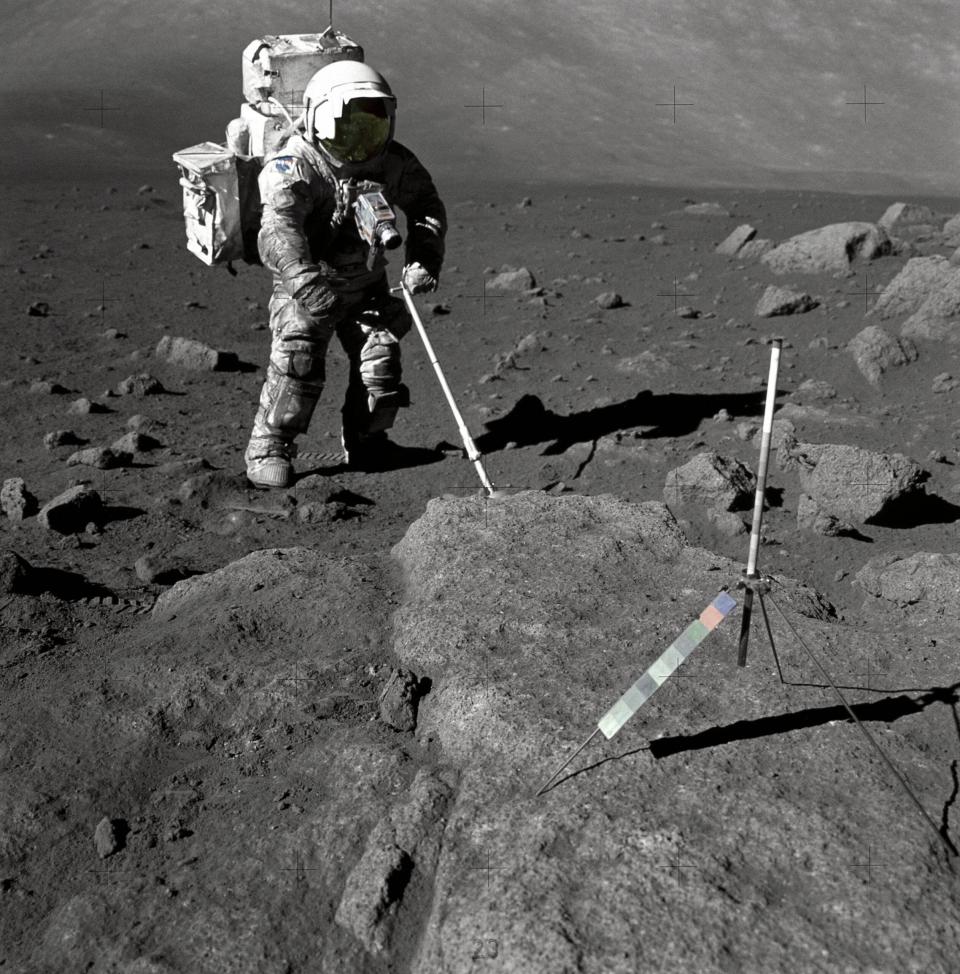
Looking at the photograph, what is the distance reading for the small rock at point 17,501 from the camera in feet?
18.0

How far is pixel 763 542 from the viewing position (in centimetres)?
492

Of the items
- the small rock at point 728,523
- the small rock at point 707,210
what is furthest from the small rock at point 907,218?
the small rock at point 728,523

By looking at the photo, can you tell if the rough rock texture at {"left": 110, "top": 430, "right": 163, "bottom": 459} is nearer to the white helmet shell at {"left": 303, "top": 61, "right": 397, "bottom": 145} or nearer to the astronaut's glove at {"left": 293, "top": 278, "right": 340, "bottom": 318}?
the astronaut's glove at {"left": 293, "top": 278, "right": 340, "bottom": 318}

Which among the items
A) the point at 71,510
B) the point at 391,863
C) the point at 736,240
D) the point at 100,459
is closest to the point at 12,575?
the point at 71,510

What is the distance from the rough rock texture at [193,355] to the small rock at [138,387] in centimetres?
44

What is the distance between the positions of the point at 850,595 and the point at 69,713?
105 inches

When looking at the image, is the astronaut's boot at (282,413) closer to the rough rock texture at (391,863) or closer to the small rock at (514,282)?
the rough rock texture at (391,863)

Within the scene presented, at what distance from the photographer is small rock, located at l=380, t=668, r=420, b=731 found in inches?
134

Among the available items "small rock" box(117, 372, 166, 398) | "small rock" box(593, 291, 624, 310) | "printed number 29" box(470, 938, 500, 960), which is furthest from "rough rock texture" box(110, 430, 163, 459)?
"printed number 29" box(470, 938, 500, 960)

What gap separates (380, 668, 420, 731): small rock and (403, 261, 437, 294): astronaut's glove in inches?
111

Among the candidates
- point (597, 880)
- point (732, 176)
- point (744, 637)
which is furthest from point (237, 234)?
point (732, 176)

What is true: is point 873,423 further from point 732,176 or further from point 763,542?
point 732,176

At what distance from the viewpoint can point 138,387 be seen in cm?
744

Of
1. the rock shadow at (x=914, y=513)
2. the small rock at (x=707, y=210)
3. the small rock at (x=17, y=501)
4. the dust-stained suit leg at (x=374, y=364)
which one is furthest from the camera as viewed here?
the small rock at (x=707, y=210)
